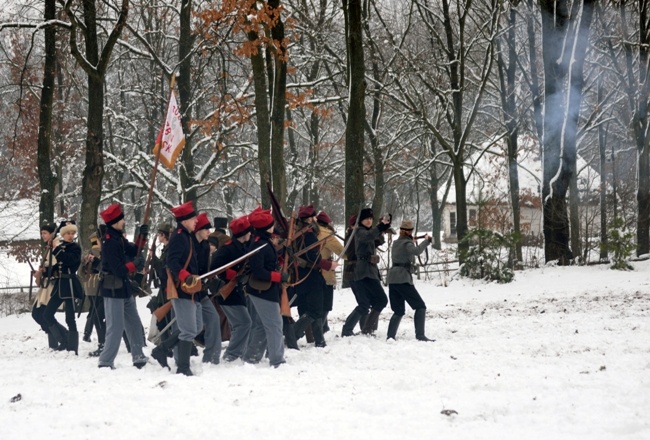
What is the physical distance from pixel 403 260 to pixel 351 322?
120cm

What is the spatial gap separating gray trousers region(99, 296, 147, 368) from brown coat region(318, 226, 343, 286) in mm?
2672

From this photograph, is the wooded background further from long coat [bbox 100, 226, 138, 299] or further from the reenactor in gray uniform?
long coat [bbox 100, 226, 138, 299]

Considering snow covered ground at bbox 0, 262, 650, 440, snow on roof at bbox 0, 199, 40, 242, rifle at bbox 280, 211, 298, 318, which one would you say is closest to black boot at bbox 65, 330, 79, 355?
snow covered ground at bbox 0, 262, 650, 440

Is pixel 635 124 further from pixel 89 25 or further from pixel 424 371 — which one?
pixel 424 371

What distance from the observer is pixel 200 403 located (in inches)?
274

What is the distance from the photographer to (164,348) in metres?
9.34

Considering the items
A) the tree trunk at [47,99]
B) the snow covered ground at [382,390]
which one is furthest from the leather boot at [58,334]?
the tree trunk at [47,99]

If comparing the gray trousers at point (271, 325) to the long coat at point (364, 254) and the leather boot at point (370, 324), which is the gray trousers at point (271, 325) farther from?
the leather boot at point (370, 324)

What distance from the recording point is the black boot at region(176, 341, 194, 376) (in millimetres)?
8812

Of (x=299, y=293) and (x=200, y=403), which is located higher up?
(x=299, y=293)

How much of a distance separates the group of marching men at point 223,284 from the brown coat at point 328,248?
0.02 m

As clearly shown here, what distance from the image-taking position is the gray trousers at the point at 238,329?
9.77 meters

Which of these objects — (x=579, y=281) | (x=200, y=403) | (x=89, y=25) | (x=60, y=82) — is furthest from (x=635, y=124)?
(x=200, y=403)

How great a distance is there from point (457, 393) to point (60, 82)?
27253mm
